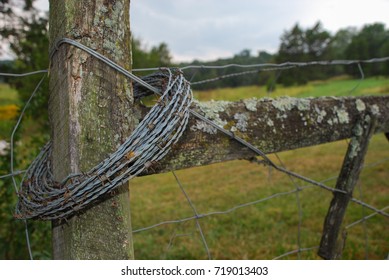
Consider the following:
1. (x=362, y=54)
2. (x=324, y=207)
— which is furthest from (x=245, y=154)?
(x=362, y=54)

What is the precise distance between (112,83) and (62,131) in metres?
0.22

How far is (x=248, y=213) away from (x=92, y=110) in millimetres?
4401

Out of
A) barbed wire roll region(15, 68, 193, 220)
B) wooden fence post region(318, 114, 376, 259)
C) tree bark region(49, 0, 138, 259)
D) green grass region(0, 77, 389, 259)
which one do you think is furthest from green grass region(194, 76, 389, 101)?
tree bark region(49, 0, 138, 259)

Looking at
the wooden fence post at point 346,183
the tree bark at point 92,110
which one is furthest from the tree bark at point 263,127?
the tree bark at point 92,110

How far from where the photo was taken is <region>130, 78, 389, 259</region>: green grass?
385 cm

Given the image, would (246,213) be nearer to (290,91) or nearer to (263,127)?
(263,127)

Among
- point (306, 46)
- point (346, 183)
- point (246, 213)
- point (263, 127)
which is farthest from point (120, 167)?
point (306, 46)

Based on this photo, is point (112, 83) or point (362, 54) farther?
point (362, 54)

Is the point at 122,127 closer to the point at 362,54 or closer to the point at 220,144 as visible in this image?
the point at 220,144

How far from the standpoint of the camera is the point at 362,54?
122 ft

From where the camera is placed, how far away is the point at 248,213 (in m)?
5.12

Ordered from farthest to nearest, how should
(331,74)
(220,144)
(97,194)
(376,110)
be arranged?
(331,74), (376,110), (220,144), (97,194)

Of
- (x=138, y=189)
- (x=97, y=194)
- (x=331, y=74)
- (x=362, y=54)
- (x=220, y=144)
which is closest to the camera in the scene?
(x=97, y=194)

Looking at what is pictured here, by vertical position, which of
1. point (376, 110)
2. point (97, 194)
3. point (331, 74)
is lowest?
point (97, 194)
